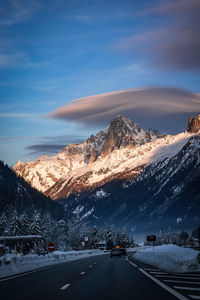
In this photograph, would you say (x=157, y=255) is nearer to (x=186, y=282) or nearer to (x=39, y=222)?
(x=186, y=282)

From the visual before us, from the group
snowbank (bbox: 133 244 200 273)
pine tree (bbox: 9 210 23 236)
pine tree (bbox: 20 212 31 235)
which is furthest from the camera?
pine tree (bbox: 20 212 31 235)

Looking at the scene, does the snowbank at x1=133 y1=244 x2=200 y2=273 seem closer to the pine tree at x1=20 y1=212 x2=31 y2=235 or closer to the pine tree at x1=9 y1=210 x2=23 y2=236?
the pine tree at x1=9 y1=210 x2=23 y2=236

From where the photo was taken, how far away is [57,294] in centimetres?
1769

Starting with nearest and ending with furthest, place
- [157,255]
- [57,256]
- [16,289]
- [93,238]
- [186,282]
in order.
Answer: [16,289] → [186,282] → [157,255] → [57,256] → [93,238]

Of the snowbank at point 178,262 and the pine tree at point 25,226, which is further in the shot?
the pine tree at point 25,226

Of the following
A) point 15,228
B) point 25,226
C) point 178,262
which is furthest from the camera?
point 25,226

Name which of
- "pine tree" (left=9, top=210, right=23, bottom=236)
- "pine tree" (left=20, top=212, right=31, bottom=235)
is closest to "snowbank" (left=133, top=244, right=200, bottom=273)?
"pine tree" (left=9, top=210, right=23, bottom=236)

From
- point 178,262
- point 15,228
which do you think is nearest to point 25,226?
point 15,228

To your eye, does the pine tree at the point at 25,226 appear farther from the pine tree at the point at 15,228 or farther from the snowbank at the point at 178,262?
the snowbank at the point at 178,262

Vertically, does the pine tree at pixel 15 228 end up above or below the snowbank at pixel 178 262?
above

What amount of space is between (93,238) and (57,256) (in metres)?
125

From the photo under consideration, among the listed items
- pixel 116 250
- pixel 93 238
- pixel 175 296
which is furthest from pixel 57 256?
pixel 93 238

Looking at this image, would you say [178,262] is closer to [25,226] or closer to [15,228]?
[15,228]

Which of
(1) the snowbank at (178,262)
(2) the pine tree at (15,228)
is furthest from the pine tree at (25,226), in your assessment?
(1) the snowbank at (178,262)
